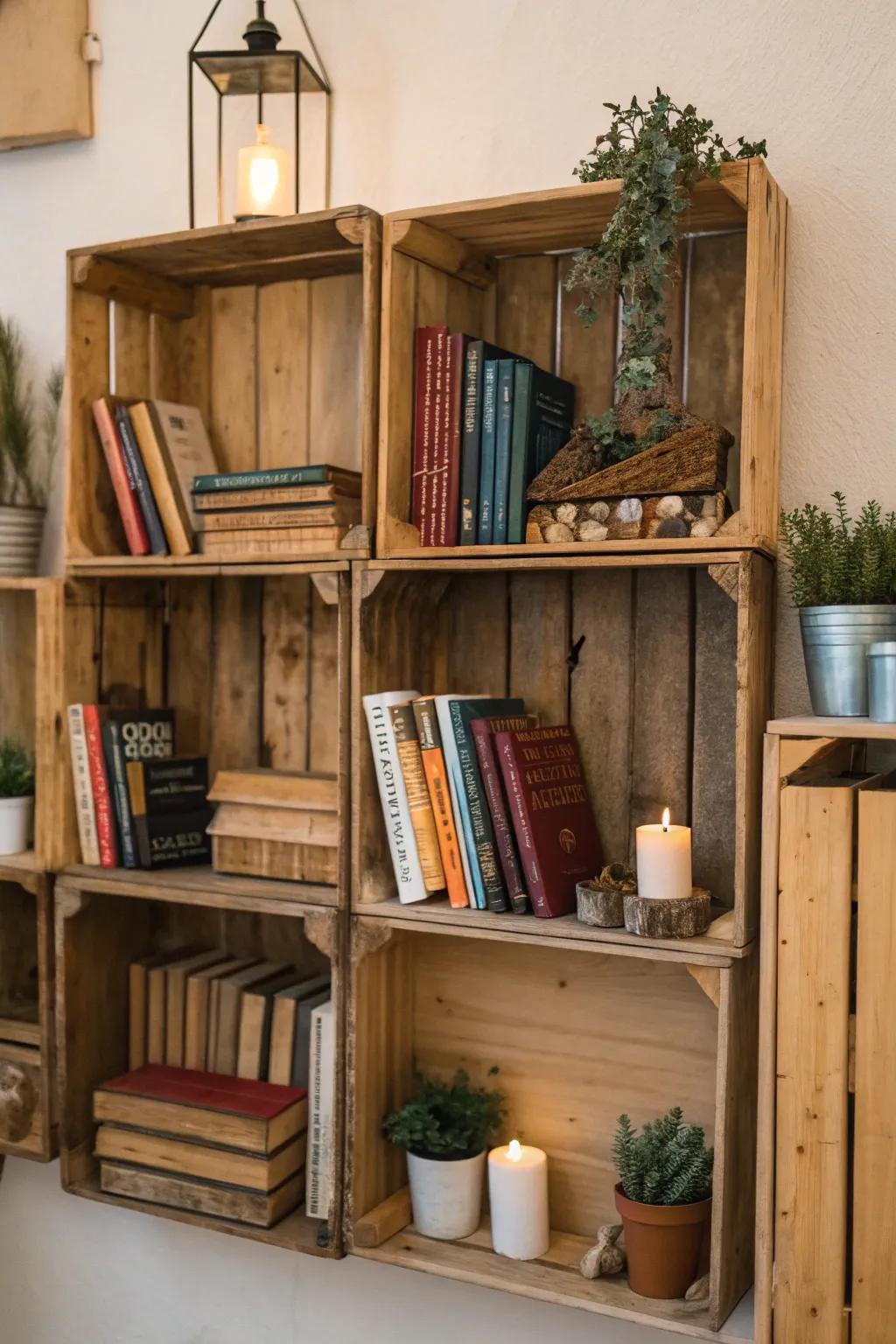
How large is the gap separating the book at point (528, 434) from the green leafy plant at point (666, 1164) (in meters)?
0.84

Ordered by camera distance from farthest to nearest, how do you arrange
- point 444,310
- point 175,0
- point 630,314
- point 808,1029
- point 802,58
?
point 175,0
point 444,310
point 802,58
point 630,314
point 808,1029

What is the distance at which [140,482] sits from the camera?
209 cm

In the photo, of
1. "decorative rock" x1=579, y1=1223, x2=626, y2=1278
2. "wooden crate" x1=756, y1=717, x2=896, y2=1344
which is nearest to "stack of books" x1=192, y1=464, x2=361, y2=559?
"wooden crate" x1=756, y1=717, x2=896, y2=1344

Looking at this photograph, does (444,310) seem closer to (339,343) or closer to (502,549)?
(339,343)

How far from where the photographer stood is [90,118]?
2.36m

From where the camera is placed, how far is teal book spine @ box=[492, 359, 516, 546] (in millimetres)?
1785

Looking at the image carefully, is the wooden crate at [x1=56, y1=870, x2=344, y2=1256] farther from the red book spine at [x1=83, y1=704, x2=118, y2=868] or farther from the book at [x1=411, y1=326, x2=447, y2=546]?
the book at [x1=411, y1=326, x2=447, y2=546]

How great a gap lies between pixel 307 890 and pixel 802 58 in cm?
139

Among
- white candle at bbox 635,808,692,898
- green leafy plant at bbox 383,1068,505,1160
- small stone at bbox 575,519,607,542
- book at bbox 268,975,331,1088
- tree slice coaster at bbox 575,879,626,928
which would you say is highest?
small stone at bbox 575,519,607,542

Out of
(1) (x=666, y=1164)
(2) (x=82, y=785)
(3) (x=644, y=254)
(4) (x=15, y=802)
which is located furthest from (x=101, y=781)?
(3) (x=644, y=254)

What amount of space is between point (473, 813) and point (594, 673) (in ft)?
1.05

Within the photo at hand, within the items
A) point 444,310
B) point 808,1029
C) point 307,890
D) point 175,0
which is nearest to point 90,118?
point 175,0

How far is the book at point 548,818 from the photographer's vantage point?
1747mm

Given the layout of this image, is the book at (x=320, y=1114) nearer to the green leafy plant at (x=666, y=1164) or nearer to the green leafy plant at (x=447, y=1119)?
the green leafy plant at (x=447, y=1119)
